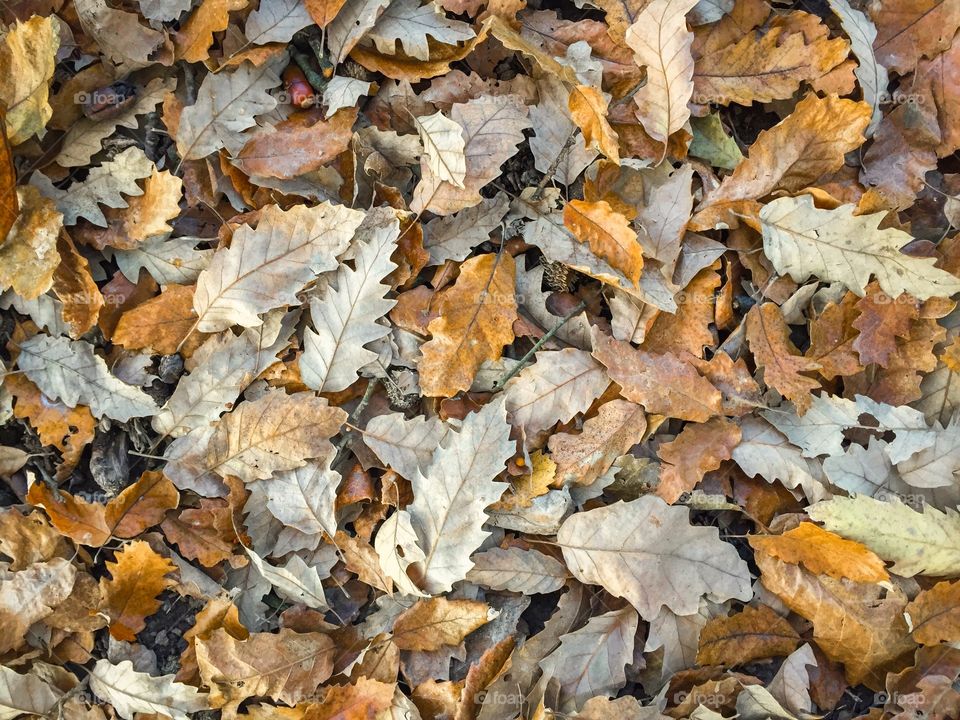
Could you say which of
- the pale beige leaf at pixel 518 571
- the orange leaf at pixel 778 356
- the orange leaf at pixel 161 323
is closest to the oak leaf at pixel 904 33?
the orange leaf at pixel 778 356

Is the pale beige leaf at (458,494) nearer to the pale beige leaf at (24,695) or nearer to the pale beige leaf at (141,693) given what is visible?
the pale beige leaf at (141,693)

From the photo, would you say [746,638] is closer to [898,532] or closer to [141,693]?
[898,532]

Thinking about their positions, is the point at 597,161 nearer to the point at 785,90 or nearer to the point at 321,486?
the point at 785,90

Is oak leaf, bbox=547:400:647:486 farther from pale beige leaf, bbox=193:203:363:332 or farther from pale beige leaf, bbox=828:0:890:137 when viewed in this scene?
pale beige leaf, bbox=828:0:890:137

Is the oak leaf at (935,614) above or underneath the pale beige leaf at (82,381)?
underneath

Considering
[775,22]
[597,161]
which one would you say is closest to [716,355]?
[597,161]
